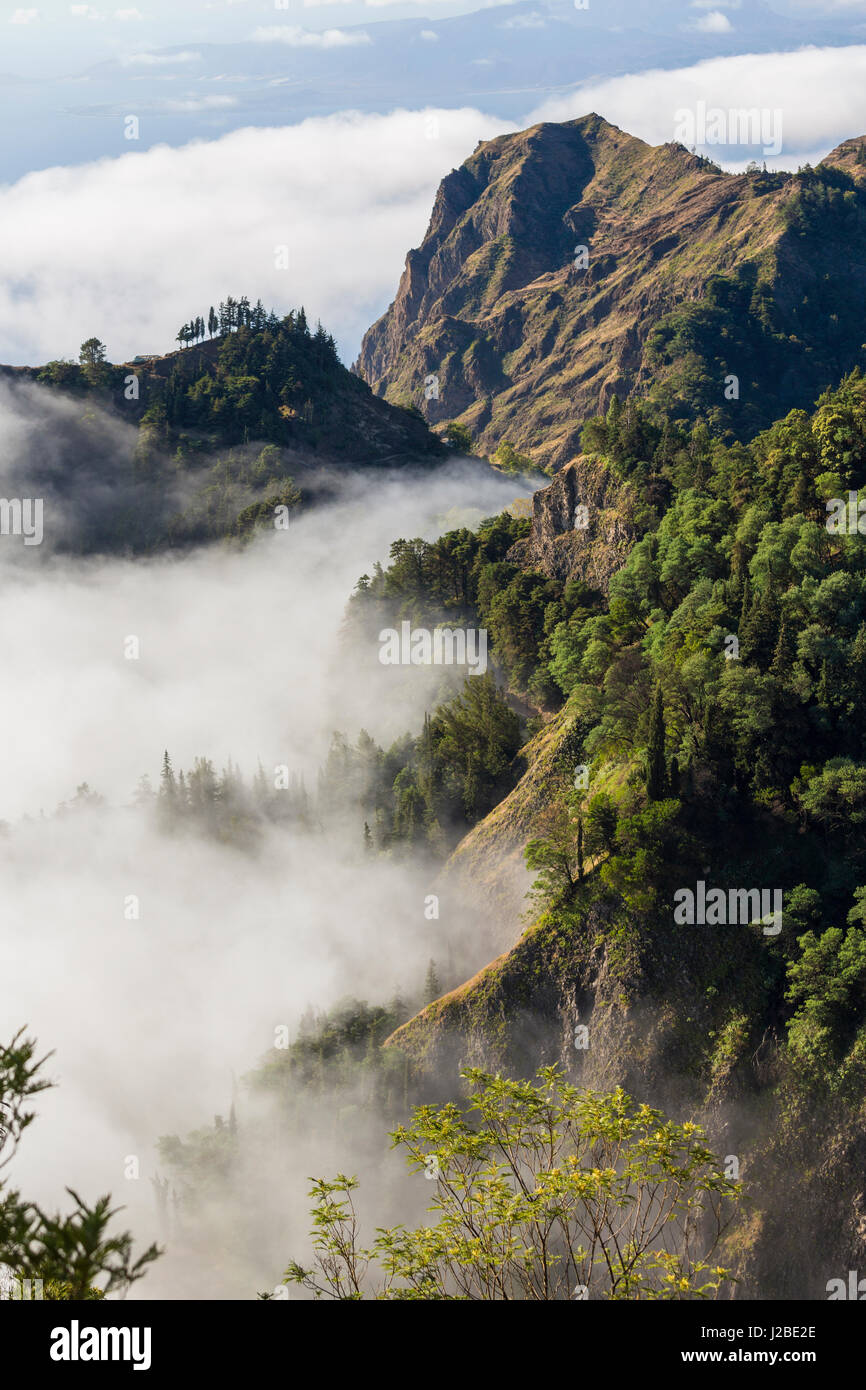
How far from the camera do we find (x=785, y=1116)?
90438mm

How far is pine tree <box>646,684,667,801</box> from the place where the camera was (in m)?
102

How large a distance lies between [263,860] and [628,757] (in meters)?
78.3

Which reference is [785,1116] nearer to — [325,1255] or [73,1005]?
[325,1255]

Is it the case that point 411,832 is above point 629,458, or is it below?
below

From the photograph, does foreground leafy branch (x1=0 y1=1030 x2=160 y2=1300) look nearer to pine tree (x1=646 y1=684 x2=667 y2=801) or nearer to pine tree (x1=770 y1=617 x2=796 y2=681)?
pine tree (x1=646 y1=684 x2=667 y2=801)

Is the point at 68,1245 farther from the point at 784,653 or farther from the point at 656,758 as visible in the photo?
the point at 784,653

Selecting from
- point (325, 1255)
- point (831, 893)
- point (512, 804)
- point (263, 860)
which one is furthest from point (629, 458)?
point (325, 1255)

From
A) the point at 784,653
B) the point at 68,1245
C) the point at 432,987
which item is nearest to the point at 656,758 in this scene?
the point at 784,653

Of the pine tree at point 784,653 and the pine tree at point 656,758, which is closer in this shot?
the pine tree at point 656,758

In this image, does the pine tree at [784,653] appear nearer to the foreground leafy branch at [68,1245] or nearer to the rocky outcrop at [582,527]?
the rocky outcrop at [582,527]

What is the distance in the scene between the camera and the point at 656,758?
336 ft

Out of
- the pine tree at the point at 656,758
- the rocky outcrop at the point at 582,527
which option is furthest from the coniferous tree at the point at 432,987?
the rocky outcrop at the point at 582,527

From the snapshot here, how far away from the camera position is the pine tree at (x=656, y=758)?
10175 cm
